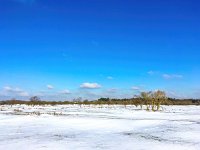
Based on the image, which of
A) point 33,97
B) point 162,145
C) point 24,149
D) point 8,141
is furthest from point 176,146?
point 33,97

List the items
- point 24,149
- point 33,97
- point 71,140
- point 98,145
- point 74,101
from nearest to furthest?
point 24,149 → point 98,145 → point 71,140 → point 33,97 → point 74,101

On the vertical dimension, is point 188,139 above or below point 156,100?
below

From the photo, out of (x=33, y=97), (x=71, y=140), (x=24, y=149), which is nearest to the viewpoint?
(x=24, y=149)

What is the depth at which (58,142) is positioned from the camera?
16.2m

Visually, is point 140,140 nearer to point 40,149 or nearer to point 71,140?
point 71,140

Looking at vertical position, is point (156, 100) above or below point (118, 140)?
above

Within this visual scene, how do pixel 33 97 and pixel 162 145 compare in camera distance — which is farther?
pixel 33 97

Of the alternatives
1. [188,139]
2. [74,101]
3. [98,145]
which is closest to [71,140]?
[98,145]

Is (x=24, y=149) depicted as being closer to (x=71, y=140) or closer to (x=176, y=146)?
(x=71, y=140)

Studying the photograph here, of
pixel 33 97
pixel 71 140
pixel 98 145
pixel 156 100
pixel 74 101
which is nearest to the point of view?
pixel 98 145

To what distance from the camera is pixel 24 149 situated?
13930mm

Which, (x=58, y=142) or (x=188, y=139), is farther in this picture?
(x=188, y=139)

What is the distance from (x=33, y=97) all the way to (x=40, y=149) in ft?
370

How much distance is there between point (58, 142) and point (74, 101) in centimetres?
12093
